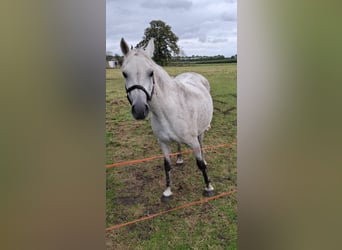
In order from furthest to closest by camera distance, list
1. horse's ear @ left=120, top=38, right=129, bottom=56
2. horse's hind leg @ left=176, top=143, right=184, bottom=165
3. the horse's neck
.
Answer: horse's hind leg @ left=176, top=143, right=184, bottom=165 → the horse's neck → horse's ear @ left=120, top=38, right=129, bottom=56

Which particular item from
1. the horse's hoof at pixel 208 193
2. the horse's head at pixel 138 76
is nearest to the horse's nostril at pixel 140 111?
the horse's head at pixel 138 76

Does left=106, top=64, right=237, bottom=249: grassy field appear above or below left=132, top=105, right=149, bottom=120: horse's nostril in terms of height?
below

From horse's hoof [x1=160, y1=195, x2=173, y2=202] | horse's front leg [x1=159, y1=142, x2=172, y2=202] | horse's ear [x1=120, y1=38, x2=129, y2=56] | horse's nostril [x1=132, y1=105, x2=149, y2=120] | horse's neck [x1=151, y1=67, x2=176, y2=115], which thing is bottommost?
horse's hoof [x1=160, y1=195, x2=173, y2=202]

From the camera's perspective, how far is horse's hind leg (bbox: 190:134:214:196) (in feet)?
Answer: 4.66

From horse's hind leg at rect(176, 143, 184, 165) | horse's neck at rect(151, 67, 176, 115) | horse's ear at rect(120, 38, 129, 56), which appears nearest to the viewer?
horse's ear at rect(120, 38, 129, 56)

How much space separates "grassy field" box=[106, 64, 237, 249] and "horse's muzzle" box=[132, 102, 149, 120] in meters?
0.02

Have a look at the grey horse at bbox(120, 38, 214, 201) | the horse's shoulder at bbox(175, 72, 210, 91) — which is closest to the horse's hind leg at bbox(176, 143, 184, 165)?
the grey horse at bbox(120, 38, 214, 201)

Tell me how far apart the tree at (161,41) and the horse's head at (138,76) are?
2 cm

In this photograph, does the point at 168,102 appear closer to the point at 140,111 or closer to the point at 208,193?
the point at 140,111

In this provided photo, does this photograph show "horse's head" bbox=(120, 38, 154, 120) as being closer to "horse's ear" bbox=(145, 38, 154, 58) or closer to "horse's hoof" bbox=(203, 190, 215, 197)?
"horse's ear" bbox=(145, 38, 154, 58)

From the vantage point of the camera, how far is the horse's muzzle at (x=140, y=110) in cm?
125
